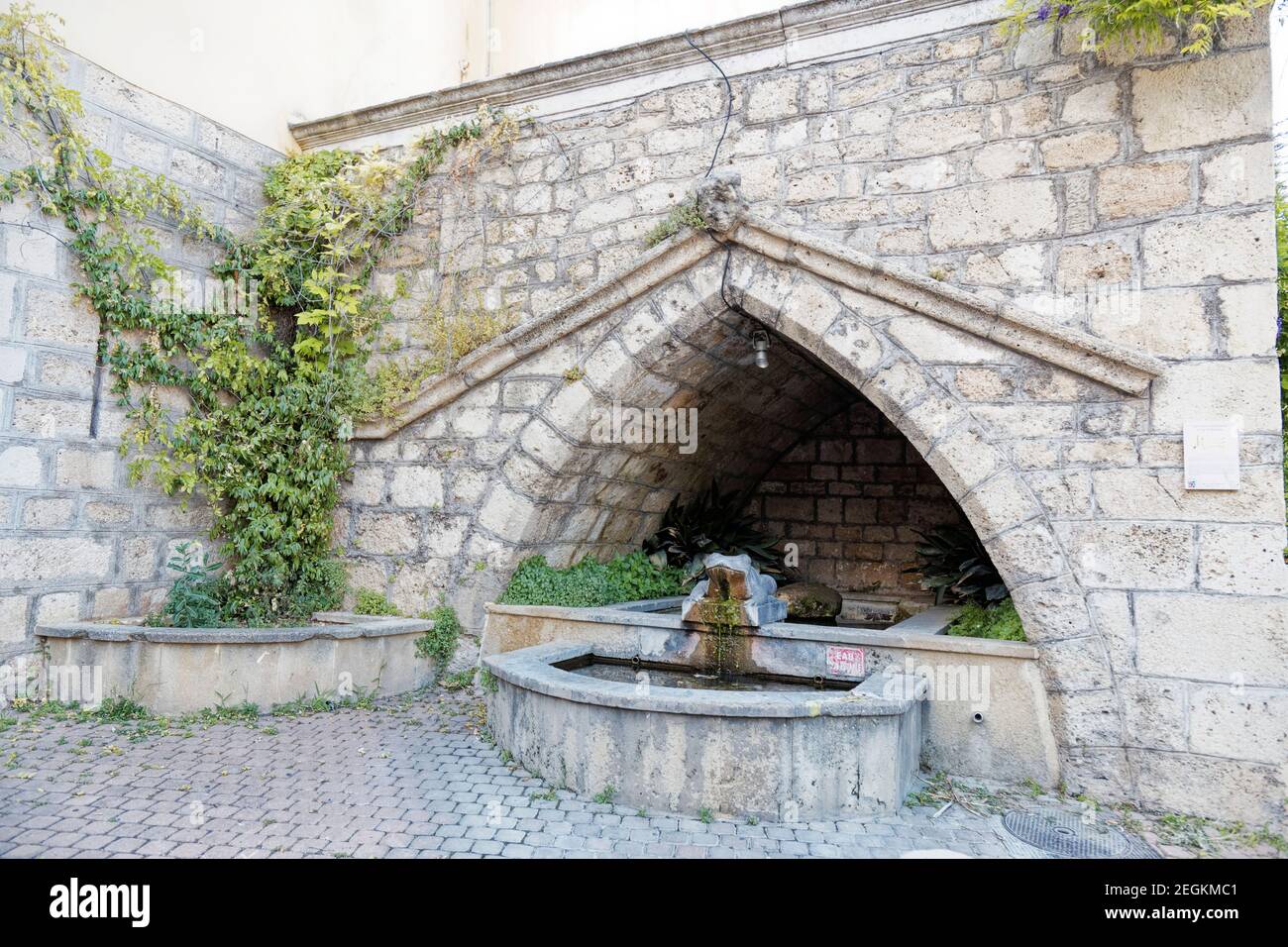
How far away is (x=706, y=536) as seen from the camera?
6.39 metres

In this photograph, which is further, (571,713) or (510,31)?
(510,31)

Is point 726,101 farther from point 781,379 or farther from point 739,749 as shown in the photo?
point 739,749

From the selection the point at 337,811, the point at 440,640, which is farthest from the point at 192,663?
the point at 337,811

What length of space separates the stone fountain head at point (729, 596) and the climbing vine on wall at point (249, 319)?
2.55 metres

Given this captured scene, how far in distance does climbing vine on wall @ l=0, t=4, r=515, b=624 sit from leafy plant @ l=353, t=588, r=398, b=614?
179mm

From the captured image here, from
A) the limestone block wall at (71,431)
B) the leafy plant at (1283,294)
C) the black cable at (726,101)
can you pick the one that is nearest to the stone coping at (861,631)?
the leafy plant at (1283,294)

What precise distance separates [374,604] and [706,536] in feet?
8.19

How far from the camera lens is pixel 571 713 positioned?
3539 millimetres

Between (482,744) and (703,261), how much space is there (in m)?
2.87

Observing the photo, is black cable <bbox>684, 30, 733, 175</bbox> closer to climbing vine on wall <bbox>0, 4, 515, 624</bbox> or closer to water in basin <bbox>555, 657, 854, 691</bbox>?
climbing vine on wall <bbox>0, 4, 515, 624</bbox>

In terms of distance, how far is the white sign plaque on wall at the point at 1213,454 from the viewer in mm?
3529

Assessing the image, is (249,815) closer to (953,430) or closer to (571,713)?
(571,713)

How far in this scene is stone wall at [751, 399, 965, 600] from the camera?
22.5ft
